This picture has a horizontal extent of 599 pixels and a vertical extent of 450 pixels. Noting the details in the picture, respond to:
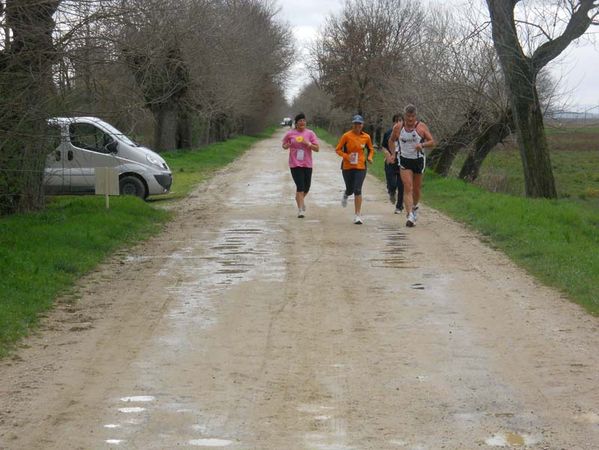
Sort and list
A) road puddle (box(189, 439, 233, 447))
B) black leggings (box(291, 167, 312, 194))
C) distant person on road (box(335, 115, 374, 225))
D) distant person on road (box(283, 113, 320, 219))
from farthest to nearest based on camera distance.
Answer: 1. black leggings (box(291, 167, 312, 194))
2. distant person on road (box(283, 113, 320, 219))
3. distant person on road (box(335, 115, 374, 225))
4. road puddle (box(189, 439, 233, 447))

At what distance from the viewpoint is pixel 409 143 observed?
47.9ft

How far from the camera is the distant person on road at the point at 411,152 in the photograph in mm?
14469

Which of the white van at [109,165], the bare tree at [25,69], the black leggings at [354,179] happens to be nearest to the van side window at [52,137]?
the bare tree at [25,69]

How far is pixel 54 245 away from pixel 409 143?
18.9ft

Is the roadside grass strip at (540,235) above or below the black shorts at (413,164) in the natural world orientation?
below

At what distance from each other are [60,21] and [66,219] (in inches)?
172

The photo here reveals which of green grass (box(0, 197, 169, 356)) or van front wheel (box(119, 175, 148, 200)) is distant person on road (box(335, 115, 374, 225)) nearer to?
green grass (box(0, 197, 169, 356))

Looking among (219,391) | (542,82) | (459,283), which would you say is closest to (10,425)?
(219,391)

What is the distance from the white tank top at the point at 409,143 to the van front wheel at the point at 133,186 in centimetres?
751

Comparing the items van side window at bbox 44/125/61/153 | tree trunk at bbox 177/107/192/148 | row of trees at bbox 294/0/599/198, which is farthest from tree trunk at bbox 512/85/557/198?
tree trunk at bbox 177/107/192/148

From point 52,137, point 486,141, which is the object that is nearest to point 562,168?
point 486,141

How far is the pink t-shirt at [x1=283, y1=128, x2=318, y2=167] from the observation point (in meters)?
15.2

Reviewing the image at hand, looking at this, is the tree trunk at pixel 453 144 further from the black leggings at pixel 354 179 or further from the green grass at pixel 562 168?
the black leggings at pixel 354 179

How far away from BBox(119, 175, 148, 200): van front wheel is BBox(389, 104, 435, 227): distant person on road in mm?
7394
